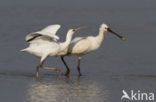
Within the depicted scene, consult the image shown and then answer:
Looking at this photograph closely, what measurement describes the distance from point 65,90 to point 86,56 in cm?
523

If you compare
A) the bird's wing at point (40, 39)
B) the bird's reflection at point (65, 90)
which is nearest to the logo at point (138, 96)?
the bird's reflection at point (65, 90)

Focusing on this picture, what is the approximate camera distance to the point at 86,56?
17828mm

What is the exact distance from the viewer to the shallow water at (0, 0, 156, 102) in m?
12.6

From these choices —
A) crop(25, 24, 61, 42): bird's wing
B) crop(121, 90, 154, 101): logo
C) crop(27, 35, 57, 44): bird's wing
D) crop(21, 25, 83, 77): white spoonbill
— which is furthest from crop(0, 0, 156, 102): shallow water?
crop(25, 24, 61, 42): bird's wing

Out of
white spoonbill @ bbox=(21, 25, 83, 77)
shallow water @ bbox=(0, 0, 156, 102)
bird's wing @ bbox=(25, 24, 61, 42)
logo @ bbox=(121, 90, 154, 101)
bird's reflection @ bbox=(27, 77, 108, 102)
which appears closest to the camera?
bird's reflection @ bbox=(27, 77, 108, 102)

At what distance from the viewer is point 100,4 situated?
2494 cm

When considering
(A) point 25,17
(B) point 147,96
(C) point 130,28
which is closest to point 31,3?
(A) point 25,17

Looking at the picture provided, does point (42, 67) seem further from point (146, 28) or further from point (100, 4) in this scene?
point (100, 4)

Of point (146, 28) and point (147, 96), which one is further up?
point (146, 28)

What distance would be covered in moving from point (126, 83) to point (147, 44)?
527 cm

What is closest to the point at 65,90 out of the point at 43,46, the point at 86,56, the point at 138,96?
the point at 138,96

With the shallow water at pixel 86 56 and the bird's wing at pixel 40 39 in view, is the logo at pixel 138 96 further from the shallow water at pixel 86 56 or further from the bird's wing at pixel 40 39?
the bird's wing at pixel 40 39

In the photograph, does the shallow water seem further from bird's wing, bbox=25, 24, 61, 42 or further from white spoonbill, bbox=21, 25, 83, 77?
bird's wing, bbox=25, 24, 61, 42

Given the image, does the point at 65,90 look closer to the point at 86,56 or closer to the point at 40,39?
the point at 40,39
